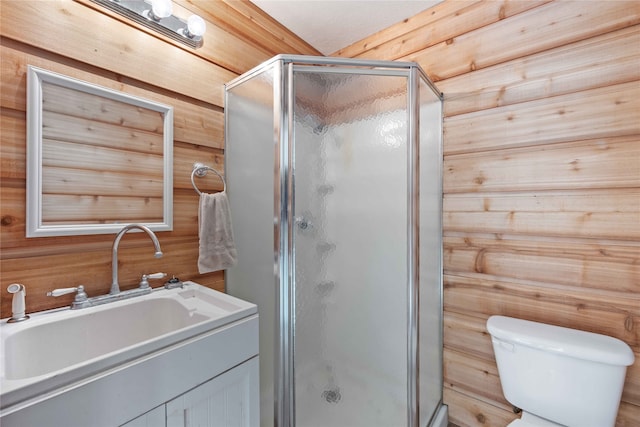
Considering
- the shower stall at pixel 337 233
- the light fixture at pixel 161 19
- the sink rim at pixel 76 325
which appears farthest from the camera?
the shower stall at pixel 337 233

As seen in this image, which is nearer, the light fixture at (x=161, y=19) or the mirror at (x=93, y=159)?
the mirror at (x=93, y=159)

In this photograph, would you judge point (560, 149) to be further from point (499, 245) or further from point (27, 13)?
point (27, 13)

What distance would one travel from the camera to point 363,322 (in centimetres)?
145

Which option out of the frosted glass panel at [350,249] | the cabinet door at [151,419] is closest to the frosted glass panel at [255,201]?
the frosted glass panel at [350,249]

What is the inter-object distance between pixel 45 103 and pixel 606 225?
221 centimetres

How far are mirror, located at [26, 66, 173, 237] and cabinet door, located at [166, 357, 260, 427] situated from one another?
704 mm

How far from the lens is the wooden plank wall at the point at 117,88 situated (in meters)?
0.91

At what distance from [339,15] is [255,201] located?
4.19 feet

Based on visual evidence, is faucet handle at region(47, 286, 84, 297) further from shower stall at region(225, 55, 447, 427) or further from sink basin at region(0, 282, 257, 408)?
shower stall at region(225, 55, 447, 427)

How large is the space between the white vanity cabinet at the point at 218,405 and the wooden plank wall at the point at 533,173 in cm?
113

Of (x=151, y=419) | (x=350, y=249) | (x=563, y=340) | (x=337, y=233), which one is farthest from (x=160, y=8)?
(x=563, y=340)

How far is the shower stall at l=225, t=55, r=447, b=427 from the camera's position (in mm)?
1248

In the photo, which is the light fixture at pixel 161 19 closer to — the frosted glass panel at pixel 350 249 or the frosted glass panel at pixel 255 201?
the frosted glass panel at pixel 255 201

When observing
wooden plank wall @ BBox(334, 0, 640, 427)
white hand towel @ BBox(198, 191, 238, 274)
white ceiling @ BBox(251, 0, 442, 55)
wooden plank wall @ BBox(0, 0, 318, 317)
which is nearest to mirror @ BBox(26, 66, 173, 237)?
wooden plank wall @ BBox(0, 0, 318, 317)
